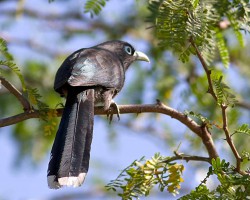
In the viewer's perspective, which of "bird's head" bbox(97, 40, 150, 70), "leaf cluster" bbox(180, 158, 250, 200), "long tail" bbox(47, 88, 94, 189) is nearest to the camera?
"leaf cluster" bbox(180, 158, 250, 200)

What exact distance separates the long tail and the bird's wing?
120 millimetres

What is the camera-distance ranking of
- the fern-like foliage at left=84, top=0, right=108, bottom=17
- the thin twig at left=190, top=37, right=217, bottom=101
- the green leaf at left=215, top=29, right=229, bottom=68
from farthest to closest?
the green leaf at left=215, top=29, right=229, bottom=68 < the fern-like foliage at left=84, top=0, right=108, bottom=17 < the thin twig at left=190, top=37, right=217, bottom=101

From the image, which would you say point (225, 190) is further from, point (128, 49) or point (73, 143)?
point (128, 49)

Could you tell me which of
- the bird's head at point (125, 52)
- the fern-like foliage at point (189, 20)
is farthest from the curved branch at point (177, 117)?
the bird's head at point (125, 52)

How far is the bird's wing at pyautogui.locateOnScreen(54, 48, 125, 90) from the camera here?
422cm

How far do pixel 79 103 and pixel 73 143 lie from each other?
1.57 ft

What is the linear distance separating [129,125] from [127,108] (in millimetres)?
3883

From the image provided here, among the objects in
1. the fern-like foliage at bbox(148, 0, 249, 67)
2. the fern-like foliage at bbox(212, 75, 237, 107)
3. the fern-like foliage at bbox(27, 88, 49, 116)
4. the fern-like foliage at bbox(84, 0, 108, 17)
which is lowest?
the fern-like foliage at bbox(212, 75, 237, 107)

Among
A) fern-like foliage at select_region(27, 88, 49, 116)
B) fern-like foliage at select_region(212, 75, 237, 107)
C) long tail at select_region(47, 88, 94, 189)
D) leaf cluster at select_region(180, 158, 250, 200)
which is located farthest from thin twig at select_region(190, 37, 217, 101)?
fern-like foliage at select_region(27, 88, 49, 116)

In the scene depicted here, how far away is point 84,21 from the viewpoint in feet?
26.6

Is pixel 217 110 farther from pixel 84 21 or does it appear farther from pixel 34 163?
pixel 84 21

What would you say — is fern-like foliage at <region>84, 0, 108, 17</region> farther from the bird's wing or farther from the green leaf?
the green leaf

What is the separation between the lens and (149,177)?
11.7 feet

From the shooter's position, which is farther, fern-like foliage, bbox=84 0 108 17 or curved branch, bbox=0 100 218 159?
fern-like foliage, bbox=84 0 108 17
